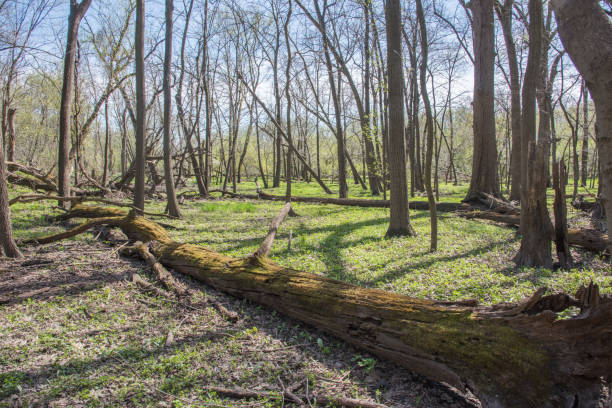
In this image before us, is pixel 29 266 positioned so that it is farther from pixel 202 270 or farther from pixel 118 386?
pixel 118 386

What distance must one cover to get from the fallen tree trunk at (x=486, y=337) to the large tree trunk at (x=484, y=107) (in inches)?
406

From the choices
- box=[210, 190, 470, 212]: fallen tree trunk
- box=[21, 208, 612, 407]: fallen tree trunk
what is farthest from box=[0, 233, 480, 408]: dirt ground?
box=[210, 190, 470, 212]: fallen tree trunk

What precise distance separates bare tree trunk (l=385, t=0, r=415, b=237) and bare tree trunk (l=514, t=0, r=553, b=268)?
2.55 m

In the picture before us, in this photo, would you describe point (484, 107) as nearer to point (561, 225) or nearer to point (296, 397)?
point (561, 225)

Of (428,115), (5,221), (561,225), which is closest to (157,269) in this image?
(5,221)

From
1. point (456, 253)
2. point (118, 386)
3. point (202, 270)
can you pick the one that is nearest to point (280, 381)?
point (118, 386)

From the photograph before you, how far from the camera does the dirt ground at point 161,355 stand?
2672 millimetres

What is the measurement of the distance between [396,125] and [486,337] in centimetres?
580

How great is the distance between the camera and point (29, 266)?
550 centimetres

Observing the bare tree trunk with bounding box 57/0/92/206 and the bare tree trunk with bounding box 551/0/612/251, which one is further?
the bare tree trunk with bounding box 57/0/92/206

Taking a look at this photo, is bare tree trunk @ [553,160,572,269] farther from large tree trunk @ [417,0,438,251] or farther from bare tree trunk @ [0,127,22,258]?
bare tree trunk @ [0,127,22,258]

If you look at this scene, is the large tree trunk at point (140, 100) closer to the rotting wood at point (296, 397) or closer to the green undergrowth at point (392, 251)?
the green undergrowth at point (392, 251)

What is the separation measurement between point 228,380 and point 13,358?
200cm

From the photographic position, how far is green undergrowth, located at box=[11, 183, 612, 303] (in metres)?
4.79
